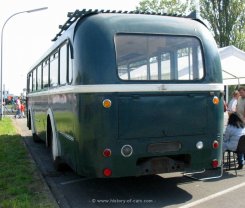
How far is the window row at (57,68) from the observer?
7.09 metres

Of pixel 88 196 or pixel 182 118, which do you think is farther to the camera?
pixel 88 196

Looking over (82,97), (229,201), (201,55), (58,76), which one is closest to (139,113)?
(82,97)

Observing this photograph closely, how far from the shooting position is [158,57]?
6.52m

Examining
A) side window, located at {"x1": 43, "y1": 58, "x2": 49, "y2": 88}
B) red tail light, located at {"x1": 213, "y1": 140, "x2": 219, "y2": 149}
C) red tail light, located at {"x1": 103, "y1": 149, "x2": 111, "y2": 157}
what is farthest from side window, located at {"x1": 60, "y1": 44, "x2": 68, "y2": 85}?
red tail light, located at {"x1": 213, "y1": 140, "x2": 219, "y2": 149}

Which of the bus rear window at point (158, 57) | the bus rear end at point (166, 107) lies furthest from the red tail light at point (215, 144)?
the bus rear window at point (158, 57)

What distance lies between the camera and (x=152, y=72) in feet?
21.2

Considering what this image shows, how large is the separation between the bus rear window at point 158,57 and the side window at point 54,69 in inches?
95.3

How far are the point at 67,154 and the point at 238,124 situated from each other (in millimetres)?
3765

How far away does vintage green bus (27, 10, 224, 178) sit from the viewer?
239 inches

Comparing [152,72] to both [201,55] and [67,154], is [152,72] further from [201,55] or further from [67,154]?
[67,154]

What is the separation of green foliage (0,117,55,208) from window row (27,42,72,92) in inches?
74.8

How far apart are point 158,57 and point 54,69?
2.99 metres

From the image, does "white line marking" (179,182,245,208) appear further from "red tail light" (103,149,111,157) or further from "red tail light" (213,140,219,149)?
"red tail light" (103,149,111,157)

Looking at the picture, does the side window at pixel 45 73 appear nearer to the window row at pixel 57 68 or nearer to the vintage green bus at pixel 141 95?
the window row at pixel 57 68
